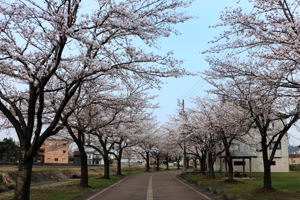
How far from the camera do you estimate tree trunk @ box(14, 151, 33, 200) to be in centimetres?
1032

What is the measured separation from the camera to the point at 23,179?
10.5 m

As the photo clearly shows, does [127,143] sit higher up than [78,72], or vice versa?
[78,72]

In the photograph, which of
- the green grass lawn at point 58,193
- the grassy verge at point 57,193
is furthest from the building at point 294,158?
the green grass lawn at point 58,193

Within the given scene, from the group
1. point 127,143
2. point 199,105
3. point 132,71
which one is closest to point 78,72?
point 132,71

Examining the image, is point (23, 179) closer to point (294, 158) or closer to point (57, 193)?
point (57, 193)

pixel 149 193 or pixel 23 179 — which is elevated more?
pixel 23 179

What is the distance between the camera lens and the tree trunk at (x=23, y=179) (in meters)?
10.3

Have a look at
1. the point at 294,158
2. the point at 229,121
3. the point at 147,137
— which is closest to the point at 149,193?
the point at 229,121

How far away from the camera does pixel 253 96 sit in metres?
12.8

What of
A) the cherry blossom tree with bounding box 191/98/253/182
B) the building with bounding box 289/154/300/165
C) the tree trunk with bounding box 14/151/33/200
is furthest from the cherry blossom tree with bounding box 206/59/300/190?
the building with bounding box 289/154/300/165

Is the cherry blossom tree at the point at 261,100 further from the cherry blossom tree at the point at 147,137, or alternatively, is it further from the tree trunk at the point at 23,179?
the cherry blossom tree at the point at 147,137

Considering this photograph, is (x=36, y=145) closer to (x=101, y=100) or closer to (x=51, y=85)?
(x=101, y=100)

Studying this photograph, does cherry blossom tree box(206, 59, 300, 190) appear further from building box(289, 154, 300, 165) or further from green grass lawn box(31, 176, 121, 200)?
building box(289, 154, 300, 165)

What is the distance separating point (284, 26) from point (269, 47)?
152cm
